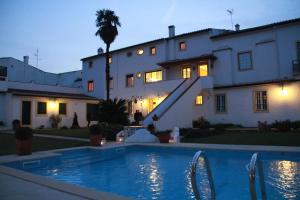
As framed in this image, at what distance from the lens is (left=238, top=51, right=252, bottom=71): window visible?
24938mm

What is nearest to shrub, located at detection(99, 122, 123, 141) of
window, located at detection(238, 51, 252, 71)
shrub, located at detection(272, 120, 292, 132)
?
shrub, located at detection(272, 120, 292, 132)

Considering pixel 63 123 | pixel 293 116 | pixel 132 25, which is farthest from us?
pixel 132 25

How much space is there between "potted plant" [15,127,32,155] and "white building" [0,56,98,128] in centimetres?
1702

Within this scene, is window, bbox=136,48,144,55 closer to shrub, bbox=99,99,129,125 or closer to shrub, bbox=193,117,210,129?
shrub, bbox=193,117,210,129

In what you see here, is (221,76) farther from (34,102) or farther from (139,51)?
(34,102)

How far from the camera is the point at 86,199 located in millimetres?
5207

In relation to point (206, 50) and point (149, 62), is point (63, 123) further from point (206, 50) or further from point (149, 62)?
point (206, 50)

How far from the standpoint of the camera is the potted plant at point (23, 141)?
37.6 feet

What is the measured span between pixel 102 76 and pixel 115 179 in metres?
28.6

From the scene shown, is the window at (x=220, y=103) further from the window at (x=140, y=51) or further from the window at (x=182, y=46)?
the window at (x=140, y=51)

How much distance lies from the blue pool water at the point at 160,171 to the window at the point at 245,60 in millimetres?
14170

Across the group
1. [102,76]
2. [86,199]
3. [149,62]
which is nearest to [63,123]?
[102,76]

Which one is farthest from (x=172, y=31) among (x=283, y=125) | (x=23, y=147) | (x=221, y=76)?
(x=23, y=147)

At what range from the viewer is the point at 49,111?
98.4 feet
